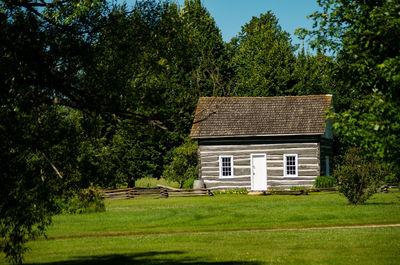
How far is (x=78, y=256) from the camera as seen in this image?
49.7 feet

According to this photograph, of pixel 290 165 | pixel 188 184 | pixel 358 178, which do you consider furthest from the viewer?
pixel 188 184

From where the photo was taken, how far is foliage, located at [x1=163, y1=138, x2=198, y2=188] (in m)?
45.1

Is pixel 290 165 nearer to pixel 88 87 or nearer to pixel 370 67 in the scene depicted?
pixel 370 67

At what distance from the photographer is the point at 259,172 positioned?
135 ft

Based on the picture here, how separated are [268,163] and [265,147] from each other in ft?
3.80

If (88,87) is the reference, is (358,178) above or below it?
below

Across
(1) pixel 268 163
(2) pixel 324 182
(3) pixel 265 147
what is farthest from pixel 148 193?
(2) pixel 324 182

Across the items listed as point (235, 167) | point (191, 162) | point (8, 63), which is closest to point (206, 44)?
point (191, 162)

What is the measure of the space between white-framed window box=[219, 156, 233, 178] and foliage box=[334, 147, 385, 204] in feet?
49.3

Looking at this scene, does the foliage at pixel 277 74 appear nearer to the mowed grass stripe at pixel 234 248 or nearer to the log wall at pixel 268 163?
the log wall at pixel 268 163

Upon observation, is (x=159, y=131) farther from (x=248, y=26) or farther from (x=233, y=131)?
(x=248, y=26)

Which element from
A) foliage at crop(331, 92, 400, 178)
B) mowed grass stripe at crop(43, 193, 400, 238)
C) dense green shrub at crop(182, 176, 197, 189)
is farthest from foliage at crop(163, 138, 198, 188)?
foliage at crop(331, 92, 400, 178)

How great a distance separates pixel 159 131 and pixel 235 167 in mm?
30762

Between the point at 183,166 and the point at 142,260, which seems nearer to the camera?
the point at 142,260
